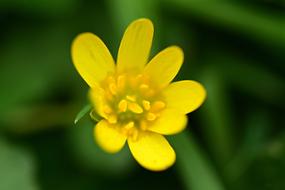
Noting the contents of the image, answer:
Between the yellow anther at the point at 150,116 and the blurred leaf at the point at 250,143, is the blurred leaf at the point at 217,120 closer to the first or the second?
the blurred leaf at the point at 250,143

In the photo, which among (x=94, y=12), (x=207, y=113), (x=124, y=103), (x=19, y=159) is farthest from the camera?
(x=94, y=12)

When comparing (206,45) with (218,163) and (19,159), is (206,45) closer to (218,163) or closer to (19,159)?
(218,163)

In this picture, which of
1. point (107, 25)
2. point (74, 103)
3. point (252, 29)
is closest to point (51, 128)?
point (74, 103)

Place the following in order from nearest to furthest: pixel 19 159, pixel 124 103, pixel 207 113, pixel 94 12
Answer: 1. pixel 124 103
2. pixel 19 159
3. pixel 207 113
4. pixel 94 12

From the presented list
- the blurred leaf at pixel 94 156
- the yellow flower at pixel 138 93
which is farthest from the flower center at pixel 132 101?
the blurred leaf at pixel 94 156

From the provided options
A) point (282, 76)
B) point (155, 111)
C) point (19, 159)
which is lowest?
point (19, 159)
